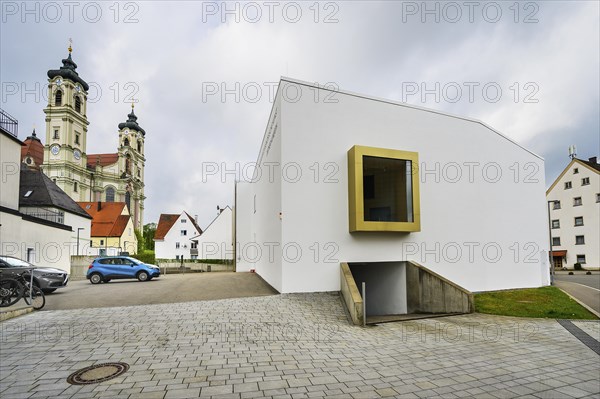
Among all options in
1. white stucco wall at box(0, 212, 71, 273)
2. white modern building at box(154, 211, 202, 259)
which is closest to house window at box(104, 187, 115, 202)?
white modern building at box(154, 211, 202, 259)

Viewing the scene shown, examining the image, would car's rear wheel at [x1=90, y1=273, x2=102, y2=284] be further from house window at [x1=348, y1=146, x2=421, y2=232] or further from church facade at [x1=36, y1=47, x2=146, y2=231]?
church facade at [x1=36, y1=47, x2=146, y2=231]

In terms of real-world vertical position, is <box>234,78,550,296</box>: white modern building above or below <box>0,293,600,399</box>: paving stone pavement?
above

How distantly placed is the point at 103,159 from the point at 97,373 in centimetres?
8294

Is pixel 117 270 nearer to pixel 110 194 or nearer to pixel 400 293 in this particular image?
pixel 400 293

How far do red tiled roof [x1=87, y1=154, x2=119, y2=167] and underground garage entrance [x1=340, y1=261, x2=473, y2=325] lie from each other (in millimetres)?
74050

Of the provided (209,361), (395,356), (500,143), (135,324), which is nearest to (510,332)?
(395,356)

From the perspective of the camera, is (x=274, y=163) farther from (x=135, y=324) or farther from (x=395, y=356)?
(x=395, y=356)

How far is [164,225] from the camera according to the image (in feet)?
186

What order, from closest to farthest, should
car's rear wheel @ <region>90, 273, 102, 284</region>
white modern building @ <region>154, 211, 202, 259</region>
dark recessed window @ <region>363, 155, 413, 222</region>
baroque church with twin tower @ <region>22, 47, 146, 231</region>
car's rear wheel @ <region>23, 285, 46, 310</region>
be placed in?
car's rear wheel @ <region>23, 285, 46, 310</region>
dark recessed window @ <region>363, 155, 413, 222</region>
car's rear wheel @ <region>90, 273, 102, 284</region>
white modern building @ <region>154, 211, 202, 259</region>
baroque church with twin tower @ <region>22, 47, 146, 231</region>

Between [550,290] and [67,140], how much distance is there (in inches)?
2672

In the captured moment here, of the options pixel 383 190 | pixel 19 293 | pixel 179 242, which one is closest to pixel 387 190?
pixel 383 190

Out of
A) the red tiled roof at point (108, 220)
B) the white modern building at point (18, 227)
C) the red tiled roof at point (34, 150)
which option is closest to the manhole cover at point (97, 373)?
the white modern building at point (18, 227)

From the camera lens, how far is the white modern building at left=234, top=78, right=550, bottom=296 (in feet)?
39.3

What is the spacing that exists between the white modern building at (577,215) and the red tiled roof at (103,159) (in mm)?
78923
